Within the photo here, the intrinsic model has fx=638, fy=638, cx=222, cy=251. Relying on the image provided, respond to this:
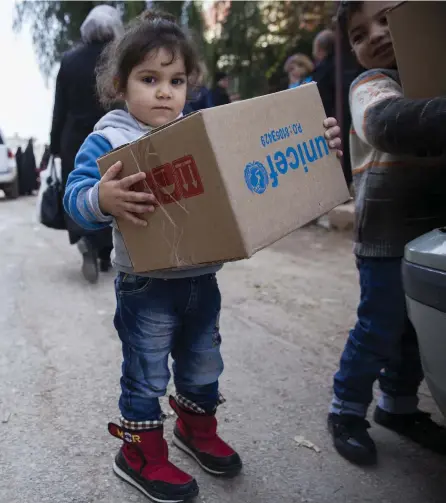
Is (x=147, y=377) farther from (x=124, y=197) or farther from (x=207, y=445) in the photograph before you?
(x=124, y=197)

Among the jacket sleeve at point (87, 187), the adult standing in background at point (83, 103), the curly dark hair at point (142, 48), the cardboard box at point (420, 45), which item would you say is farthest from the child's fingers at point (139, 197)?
the adult standing in background at point (83, 103)

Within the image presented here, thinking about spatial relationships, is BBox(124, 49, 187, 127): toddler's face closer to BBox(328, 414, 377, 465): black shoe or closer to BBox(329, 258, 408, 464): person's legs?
BBox(329, 258, 408, 464): person's legs

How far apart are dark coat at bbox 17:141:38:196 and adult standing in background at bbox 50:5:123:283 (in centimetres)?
856

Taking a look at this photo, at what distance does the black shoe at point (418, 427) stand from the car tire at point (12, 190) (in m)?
11.3

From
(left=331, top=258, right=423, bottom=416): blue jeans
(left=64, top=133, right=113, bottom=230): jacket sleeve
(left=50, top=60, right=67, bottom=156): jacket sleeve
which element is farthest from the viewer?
(left=50, top=60, right=67, bottom=156): jacket sleeve

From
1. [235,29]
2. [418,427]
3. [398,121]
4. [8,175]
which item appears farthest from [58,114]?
[8,175]

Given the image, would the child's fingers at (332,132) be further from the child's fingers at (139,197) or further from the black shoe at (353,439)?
the black shoe at (353,439)

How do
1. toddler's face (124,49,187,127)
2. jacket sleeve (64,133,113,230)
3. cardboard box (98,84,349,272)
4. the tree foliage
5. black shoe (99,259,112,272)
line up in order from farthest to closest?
the tree foliage
black shoe (99,259,112,272)
toddler's face (124,49,187,127)
jacket sleeve (64,133,113,230)
cardboard box (98,84,349,272)

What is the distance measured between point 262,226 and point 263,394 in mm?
1432

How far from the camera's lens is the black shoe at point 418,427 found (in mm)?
2367

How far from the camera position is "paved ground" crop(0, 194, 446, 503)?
7.06 feet

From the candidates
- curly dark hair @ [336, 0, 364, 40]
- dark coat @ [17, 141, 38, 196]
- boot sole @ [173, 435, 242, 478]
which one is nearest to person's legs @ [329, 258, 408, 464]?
boot sole @ [173, 435, 242, 478]

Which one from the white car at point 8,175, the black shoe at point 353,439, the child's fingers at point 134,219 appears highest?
the child's fingers at point 134,219

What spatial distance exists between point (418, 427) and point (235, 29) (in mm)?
8635
